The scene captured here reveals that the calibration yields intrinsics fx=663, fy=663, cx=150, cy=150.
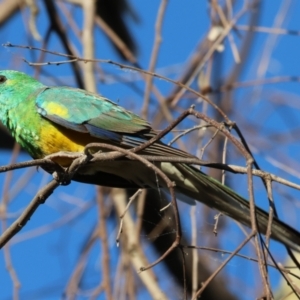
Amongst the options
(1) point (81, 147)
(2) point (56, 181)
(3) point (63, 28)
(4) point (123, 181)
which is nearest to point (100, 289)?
(4) point (123, 181)

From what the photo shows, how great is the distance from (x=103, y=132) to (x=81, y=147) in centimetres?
16

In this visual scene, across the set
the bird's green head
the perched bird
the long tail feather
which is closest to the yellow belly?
the perched bird

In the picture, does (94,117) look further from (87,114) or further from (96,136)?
(96,136)

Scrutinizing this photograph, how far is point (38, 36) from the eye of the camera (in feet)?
17.7

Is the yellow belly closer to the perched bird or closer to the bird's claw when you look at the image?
the perched bird

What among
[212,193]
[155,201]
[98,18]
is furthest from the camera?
[98,18]

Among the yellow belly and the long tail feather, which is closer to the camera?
the long tail feather

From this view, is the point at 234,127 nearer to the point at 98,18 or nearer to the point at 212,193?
the point at 212,193

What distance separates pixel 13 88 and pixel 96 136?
0.77 meters

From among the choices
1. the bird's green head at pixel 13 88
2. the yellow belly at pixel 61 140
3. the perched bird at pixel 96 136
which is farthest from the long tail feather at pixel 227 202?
the bird's green head at pixel 13 88

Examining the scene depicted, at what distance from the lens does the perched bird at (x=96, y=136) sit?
385 centimetres

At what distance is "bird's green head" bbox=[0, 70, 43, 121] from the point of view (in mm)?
4223

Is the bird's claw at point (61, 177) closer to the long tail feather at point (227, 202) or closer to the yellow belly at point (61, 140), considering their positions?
the yellow belly at point (61, 140)

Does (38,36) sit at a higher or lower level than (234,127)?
higher
